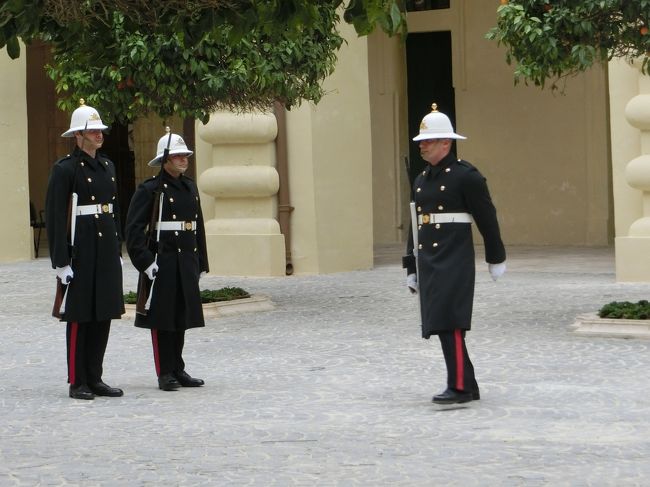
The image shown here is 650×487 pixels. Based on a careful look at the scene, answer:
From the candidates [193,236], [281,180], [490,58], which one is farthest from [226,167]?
[193,236]

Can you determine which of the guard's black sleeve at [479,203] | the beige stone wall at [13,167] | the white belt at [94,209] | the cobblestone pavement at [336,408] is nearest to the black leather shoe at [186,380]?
the cobblestone pavement at [336,408]

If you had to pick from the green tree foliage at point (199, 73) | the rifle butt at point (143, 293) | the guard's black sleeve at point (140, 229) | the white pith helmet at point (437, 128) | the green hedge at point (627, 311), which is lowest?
the green hedge at point (627, 311)

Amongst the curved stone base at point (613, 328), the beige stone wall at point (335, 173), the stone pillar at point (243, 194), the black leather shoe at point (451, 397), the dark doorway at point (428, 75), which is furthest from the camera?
the dark doorway at point (428, 75)

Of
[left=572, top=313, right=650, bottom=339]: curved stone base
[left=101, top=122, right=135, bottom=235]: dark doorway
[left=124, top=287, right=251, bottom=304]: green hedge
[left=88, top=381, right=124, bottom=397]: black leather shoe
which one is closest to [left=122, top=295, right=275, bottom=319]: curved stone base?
[left=124, top=287, right=251, bottom=304]: green hedge

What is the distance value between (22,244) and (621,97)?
29.7 ft

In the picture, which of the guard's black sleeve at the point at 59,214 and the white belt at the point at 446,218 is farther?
the guard's black sleeve at the point at 59,214

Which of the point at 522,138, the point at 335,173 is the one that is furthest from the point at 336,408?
the point at 522,138

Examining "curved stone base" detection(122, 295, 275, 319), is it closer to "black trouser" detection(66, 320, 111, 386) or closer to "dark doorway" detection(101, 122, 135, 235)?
"black trouser" detection(66, 320, 111, 386)

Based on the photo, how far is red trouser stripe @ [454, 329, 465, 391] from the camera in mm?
8234

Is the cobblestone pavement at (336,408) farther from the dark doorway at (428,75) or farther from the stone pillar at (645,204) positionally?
the dark doorway at (428,75)

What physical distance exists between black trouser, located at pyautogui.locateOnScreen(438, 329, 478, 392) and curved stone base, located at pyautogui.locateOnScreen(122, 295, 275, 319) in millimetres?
5039

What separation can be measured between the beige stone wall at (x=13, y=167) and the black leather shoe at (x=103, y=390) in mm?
11803

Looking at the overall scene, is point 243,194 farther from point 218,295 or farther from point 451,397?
point 451,397

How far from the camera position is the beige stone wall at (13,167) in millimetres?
20281
